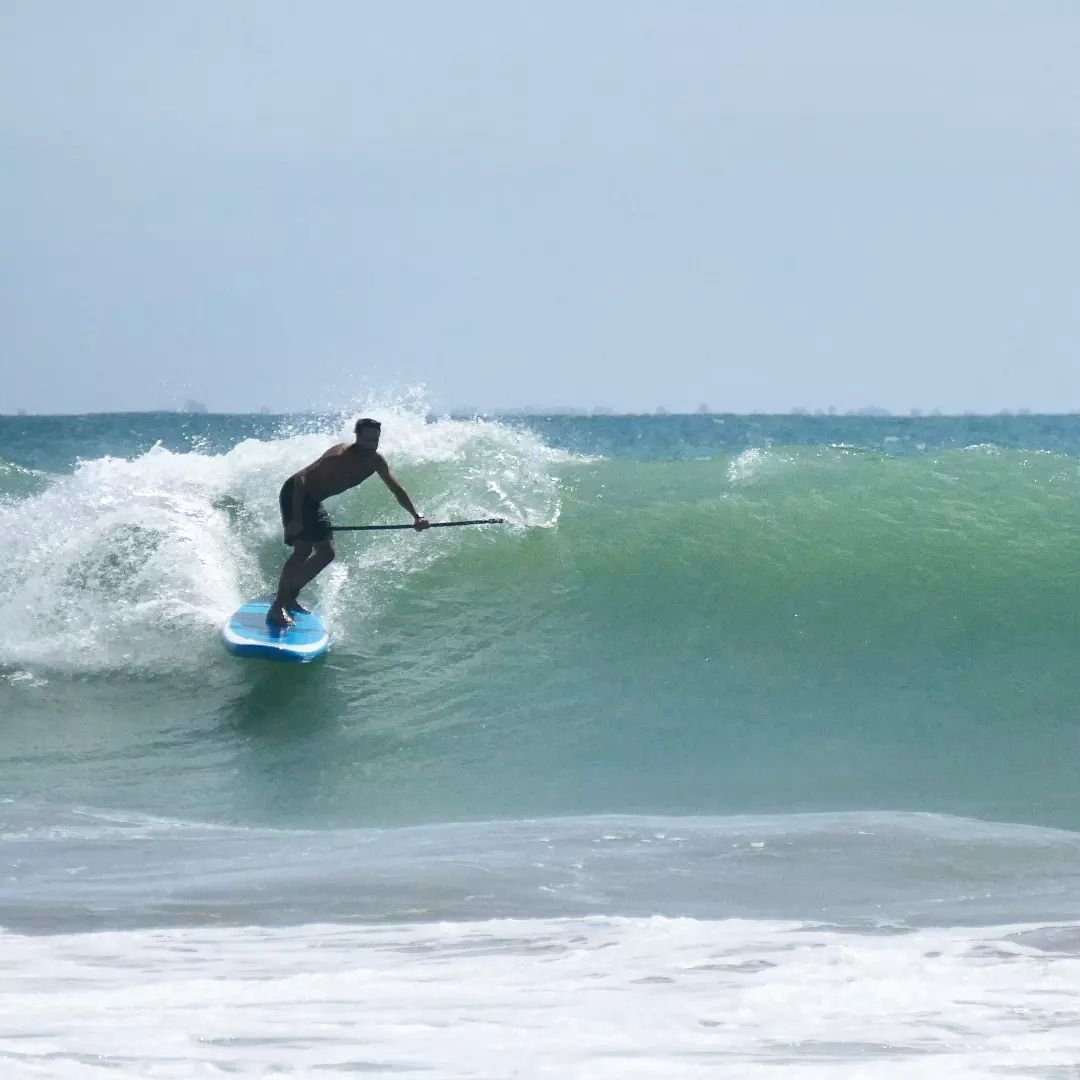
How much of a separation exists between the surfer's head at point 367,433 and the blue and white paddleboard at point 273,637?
3.96ft

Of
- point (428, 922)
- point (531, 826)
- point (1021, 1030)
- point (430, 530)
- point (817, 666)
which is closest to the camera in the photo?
point (1021, 1030)

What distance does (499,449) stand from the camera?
1106 cm

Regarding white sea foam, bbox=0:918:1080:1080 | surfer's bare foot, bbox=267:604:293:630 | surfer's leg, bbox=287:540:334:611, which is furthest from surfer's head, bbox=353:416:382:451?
white sea foam, bbox=0:918:1080:1080

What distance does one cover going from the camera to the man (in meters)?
7.56

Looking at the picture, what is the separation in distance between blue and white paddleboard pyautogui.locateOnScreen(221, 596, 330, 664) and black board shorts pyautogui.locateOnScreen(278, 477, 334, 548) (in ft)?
1.85

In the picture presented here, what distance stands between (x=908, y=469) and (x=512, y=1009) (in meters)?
9.28

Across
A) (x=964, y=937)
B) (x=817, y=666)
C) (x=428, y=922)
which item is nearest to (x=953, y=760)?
(x=817, y=666)

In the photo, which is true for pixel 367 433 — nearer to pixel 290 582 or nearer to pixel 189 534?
pixel 290 582

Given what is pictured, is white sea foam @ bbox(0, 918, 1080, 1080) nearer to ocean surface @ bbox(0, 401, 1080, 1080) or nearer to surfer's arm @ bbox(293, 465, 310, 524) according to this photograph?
ocean surface @ bbox(0, 401, 1080, 1080)

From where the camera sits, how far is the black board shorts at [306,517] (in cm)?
763

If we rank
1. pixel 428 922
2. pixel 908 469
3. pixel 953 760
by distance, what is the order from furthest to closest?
pixel 908 469, pixel 953 760, pixel 428 922

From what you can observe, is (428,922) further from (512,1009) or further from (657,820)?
(657,820)

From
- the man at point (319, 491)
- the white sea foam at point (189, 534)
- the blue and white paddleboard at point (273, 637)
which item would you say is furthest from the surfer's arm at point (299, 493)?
the white sea foam at point (189, 534)

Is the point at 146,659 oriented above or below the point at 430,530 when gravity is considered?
below
